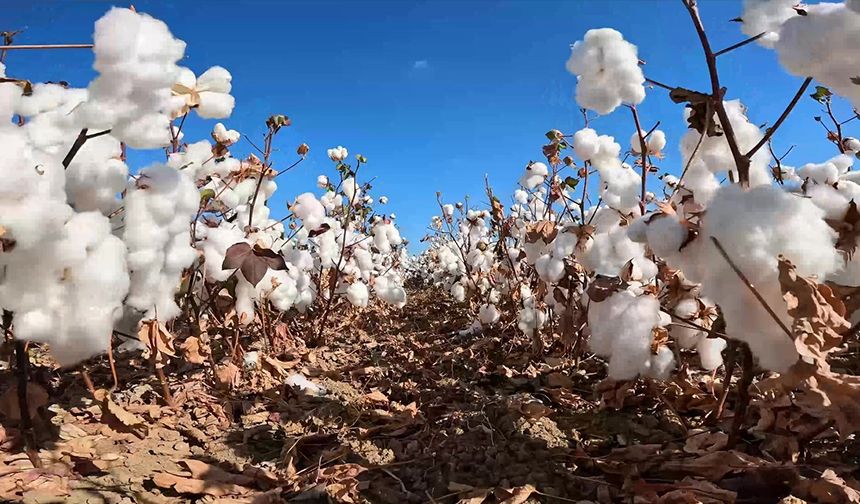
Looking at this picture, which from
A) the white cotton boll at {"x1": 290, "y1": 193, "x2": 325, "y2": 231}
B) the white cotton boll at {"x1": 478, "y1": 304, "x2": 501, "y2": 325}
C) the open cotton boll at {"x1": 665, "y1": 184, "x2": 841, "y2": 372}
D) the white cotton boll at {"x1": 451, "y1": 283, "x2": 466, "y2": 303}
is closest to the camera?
the open cotton boll at {"x1": 665, "y1": 184, "x2": 841, "y2": 372}

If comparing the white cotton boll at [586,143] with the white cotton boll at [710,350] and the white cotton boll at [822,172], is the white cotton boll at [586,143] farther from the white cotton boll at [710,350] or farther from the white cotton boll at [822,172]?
the white cotton boll at [710,350]

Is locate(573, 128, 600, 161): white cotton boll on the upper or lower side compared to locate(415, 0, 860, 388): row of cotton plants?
upper

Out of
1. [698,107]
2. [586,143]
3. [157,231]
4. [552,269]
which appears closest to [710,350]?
[552,269]

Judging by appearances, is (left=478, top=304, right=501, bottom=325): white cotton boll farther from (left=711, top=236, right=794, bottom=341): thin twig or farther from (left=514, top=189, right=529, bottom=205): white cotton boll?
(left=711, top=236, right=794, bottom=341): thin twig

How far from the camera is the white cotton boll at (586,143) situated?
7.75 ft

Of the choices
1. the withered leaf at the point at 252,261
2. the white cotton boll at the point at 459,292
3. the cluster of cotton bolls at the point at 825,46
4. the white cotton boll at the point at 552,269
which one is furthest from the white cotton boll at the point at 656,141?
the white cotton boll at the point at 459,292

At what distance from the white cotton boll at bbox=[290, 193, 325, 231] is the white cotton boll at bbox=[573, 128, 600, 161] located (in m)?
1.56

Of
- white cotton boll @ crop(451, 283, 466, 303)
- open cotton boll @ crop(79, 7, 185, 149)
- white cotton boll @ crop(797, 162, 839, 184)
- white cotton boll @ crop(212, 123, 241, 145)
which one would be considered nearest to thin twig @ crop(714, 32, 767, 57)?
white cotton boll @ crop(797, 162, 839, 184)

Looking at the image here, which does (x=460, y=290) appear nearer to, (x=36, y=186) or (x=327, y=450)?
(x=327, y=450)

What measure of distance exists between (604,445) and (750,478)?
0.50m

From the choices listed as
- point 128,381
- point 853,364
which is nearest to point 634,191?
point 853,364

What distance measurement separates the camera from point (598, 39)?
1849mm

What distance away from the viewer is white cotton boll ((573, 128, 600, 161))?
7.75 feet

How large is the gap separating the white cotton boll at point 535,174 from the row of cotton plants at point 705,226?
1.75ft
